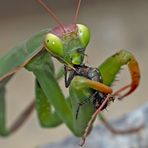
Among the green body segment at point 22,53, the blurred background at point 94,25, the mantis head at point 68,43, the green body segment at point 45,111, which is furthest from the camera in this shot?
the blurred background at point 94,25

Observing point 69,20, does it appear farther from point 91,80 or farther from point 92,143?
point 91,80

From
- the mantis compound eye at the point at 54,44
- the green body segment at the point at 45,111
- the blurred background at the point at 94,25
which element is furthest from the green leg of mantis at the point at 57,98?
the blurred background at the point at 94,25

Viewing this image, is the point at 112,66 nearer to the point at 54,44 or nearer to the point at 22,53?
the point at 54,44

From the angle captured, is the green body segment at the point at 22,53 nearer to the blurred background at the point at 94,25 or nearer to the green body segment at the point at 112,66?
the green body segment at the point at 112,66

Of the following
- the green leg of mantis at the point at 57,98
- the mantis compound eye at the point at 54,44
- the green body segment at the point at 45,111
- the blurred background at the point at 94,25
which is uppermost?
the mantis compound eye at the point at 54,44

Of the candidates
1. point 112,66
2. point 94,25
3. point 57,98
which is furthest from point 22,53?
point 94,25

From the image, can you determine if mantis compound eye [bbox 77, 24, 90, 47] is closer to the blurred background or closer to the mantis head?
the mantis head

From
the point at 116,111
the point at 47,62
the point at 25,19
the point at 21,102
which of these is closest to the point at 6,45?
the point at 25,19
